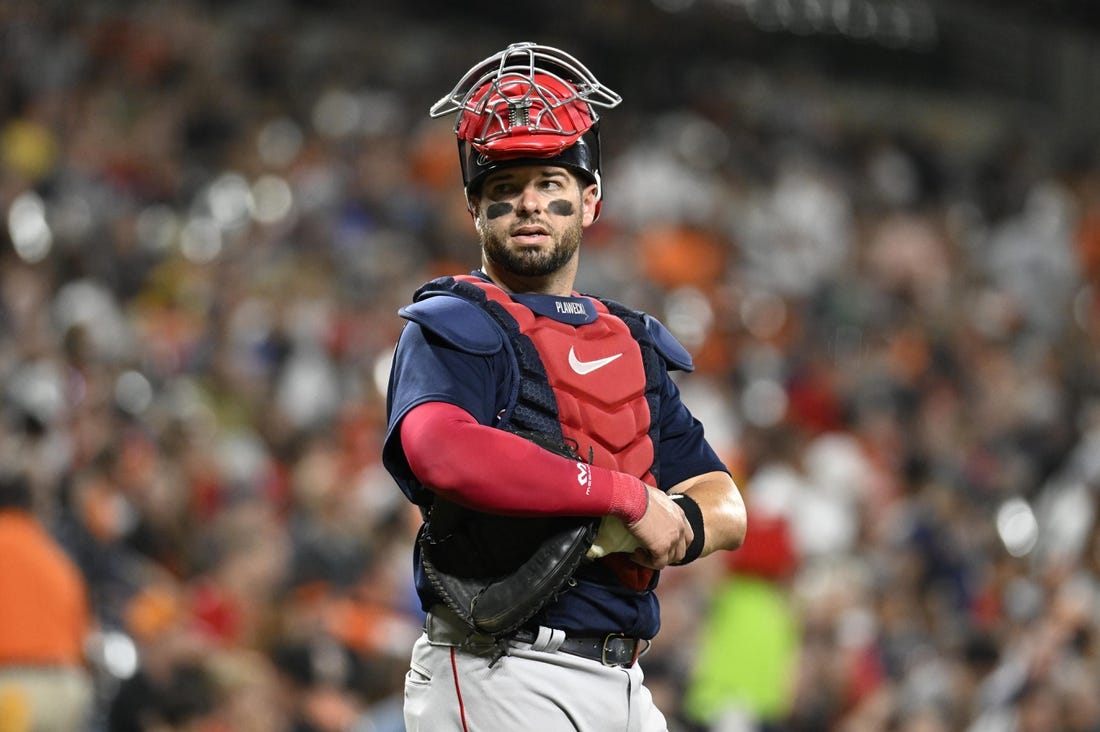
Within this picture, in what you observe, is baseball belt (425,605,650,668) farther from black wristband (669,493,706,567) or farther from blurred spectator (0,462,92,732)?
blurred spectator (0,462,92,732)

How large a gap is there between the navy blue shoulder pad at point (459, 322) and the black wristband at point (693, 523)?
0.41 m

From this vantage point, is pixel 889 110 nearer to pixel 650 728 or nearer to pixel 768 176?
pixel 768 176

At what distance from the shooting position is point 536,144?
257 centimetres

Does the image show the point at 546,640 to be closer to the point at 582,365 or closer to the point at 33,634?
the point at 582,365

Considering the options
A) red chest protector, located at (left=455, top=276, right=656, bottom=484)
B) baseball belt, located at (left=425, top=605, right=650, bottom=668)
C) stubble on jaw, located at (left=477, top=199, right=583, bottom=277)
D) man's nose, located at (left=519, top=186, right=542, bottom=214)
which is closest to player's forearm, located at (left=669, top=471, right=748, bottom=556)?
red chest protector, located at (left=455, top=276, right=656, bottom=484)

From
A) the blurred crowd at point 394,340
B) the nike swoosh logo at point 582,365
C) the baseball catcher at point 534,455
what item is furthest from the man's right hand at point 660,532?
the blurred crowd at point 394,340

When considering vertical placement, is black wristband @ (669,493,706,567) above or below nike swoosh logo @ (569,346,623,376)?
below

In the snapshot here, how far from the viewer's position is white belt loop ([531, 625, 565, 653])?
2512 mm

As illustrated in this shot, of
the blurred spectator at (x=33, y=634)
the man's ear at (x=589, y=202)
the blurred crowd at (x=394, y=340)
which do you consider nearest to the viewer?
the man's ear at (x=589, y=202)

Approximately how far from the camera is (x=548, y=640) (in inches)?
99.0

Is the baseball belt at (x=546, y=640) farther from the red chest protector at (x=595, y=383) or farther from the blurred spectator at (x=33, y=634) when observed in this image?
the blurred spectator at (x=33, y=634)

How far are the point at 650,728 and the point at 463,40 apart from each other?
10664 mm

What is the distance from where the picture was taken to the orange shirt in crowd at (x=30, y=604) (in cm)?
472

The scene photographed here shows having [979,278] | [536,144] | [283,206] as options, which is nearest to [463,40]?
[283,206]
